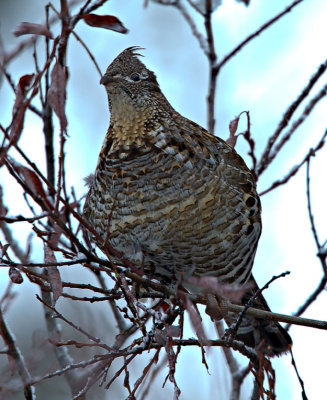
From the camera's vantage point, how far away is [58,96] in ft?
6.15

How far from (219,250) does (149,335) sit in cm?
105

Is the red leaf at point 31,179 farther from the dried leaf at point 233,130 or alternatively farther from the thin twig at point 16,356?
the dried leaf at point 233,130

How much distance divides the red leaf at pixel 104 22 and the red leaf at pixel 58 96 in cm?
41

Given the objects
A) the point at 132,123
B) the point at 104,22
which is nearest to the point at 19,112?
the point at 104,22

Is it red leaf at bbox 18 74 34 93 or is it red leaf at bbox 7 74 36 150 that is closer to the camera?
red leaf at bbox 7 74 36 150

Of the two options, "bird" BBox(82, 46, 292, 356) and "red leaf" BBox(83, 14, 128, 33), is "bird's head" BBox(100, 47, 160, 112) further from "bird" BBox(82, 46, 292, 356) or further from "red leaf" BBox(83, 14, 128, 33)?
"red leaf" BBox(83, 14, 128, 33)

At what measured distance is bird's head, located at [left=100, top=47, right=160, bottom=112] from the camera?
3.87 metres

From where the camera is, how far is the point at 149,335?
9.05ft

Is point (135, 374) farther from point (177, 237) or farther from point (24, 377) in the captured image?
point (24, 377)

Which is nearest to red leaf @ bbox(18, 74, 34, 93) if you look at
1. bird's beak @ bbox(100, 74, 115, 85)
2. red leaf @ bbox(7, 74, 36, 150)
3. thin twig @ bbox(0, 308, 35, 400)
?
red leaf @ bbox(7, 74, 36, 150)

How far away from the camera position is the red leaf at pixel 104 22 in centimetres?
226

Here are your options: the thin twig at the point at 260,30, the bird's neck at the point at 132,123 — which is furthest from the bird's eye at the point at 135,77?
the thin twig at the point at 260,30

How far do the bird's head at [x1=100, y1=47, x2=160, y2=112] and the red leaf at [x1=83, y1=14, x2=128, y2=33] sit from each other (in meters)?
1.52

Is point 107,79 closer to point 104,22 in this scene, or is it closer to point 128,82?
point 128,82
